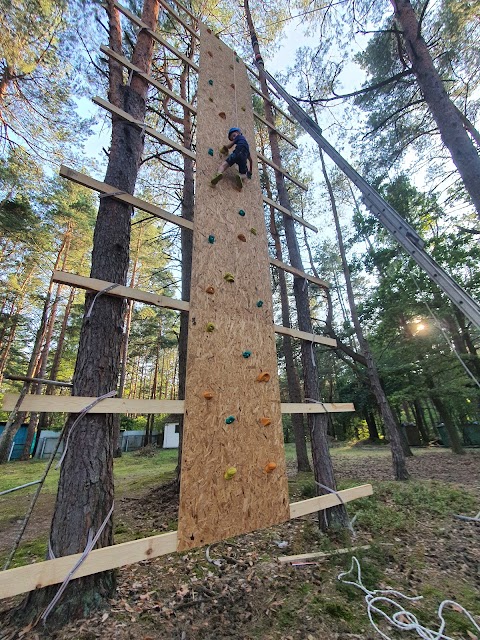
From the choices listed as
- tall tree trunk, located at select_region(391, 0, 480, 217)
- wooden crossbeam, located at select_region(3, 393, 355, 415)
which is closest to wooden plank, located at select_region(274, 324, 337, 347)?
wooden crossbeam, located at select_region(3, 393, 355, 415)

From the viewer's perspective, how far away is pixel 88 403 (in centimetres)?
190

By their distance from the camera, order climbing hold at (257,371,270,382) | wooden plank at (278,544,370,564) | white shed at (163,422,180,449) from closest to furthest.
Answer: climbing hold at (257,371,270,382)
wooden plank at (278,544,370,564)
white shed at (163,422,180,449)

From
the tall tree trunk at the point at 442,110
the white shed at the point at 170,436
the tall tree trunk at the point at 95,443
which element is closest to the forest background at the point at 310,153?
the tall tree trunk at the point at 442,110

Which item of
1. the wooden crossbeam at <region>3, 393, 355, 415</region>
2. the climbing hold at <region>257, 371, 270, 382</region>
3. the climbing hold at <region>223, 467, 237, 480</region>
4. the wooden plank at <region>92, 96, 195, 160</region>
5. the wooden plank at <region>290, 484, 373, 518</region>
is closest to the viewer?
the wooden crossbeam at <region>3, 393, 355, 415</region>

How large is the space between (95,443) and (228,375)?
3.96 ft

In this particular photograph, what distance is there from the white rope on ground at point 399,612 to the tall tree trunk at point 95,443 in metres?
2.12

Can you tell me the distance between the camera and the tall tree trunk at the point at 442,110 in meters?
4.92

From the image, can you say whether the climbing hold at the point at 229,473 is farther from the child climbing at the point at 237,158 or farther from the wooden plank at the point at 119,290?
the child climbing at the point at 237,158

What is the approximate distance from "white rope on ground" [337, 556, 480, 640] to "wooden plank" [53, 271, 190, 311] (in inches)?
112

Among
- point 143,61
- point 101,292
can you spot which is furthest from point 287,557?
point 143,61

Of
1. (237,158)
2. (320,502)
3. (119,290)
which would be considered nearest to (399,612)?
(320,502)

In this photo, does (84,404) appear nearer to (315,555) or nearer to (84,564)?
(84,564)

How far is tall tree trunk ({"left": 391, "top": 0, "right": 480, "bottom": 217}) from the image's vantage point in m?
4.92

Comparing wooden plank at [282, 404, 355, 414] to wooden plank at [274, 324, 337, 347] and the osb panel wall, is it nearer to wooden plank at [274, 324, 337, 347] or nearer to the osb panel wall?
the osb panel wall
